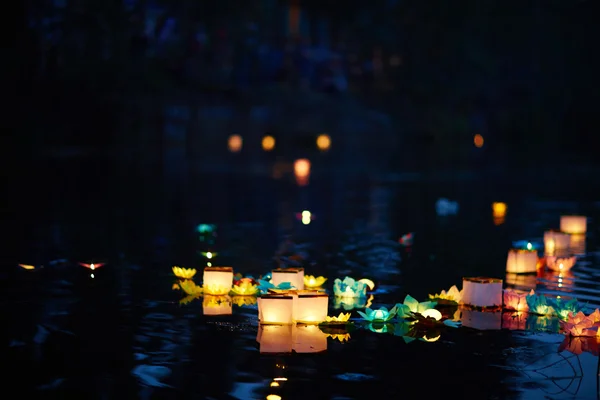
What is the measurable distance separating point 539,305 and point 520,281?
209 centimetres

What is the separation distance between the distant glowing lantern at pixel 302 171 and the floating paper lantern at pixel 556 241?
1245cm

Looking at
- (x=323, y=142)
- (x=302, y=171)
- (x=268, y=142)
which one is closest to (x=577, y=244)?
(x=302, y=171)

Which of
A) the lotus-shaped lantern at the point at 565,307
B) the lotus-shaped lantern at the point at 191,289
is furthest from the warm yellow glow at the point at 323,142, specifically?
the lotus-shaped lantern at the point at 565,307

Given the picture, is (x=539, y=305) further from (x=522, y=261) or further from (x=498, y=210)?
(x=498, y=210)

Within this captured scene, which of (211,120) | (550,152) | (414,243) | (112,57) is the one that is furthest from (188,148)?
(414,243)

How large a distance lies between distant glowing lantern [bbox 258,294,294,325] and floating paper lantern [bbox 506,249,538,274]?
4.08 m

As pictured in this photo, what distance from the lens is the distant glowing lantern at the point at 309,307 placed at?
316 inches

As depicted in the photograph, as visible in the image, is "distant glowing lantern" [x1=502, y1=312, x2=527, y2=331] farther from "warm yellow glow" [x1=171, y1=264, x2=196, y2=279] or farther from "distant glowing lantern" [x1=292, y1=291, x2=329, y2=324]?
"warm yellow glow" [x1=171, y1=264, x2=196, y2=279]

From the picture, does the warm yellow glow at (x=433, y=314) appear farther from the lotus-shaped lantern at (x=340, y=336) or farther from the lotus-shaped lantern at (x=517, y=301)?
the lotus-shaped lantern at (x=517, y=301)

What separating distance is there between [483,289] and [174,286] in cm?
318

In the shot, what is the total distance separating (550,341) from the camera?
7.64m

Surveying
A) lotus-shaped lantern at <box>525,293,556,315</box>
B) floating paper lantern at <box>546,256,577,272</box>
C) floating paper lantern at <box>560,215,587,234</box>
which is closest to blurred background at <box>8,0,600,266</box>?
floating paper lantern at <box>560,215,587,234</box>

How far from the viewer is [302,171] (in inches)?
1201

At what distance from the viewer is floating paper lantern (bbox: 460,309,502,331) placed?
8172 mm
